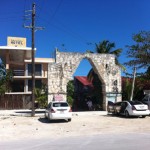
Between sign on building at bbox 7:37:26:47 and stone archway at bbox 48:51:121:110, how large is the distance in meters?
17.1

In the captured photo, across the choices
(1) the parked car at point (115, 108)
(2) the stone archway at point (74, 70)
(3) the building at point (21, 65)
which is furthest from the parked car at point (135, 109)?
(3) the building at point (21, 65)

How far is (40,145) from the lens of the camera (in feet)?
37.7

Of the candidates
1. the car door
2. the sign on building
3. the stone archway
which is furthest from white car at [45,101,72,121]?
the sign on building

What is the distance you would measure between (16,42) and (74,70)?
1835 centimetres

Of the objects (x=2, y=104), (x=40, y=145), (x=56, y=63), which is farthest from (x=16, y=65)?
(x=40, y=145)

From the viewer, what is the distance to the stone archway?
100 feet

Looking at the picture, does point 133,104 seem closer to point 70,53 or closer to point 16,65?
point 70,53

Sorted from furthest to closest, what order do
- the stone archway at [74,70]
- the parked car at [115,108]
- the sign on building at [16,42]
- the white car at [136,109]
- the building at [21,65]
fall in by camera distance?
the sign on building at [16,42], the building at [21,65], the stone archway at [74,70], the parked car at [115,108], the white car at [136,109]

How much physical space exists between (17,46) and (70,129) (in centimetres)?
3034

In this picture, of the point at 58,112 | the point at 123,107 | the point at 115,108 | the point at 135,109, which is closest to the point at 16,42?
the point at 115,108

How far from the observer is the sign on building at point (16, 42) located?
4575 centimetres

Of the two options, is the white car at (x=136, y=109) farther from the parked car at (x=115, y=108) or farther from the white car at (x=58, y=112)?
the white car at (x=58, y=112)

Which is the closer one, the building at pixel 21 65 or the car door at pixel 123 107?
the car door at pixel 123 107

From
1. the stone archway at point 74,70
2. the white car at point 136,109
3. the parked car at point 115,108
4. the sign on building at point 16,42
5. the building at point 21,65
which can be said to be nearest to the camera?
the white car at point 136,109
